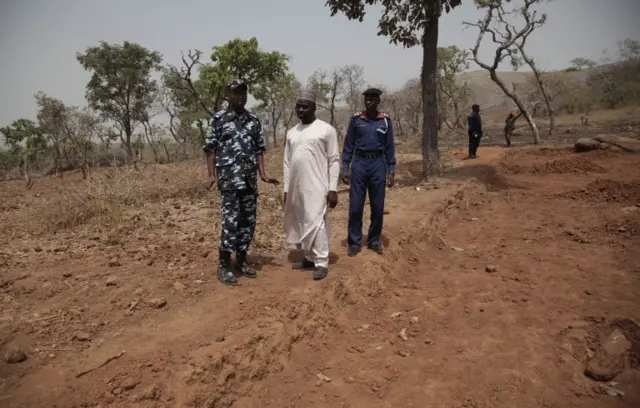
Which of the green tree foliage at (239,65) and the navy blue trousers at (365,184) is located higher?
the green tree foliage at (239,65)

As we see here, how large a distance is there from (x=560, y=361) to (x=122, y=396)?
9.60 ft

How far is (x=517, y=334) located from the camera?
3174 mm

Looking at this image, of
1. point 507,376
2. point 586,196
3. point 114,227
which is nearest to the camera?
point 507,376

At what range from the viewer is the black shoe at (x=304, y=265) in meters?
3.82

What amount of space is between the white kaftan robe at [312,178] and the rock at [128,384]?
1.78 metres

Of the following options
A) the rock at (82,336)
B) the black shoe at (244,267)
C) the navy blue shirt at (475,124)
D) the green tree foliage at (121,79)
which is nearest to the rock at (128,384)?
the rock at (82,336)

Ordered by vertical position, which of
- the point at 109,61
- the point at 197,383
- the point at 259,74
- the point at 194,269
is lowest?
the point at 197,383

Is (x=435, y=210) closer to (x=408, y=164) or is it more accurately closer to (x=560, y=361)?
(x=560, y=361)

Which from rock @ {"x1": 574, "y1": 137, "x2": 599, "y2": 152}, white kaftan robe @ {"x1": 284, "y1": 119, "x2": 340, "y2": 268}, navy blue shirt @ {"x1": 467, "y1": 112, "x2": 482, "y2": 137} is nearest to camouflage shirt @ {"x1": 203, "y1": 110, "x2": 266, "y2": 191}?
white kaftan robe @ {"x1": 284, "y1": 119, "x2": 340, "y2": 268}

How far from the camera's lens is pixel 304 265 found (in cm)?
385

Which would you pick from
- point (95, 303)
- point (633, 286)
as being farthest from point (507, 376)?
point (95, 303)

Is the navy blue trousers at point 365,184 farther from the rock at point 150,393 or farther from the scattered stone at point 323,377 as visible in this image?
the rock at point 150,393

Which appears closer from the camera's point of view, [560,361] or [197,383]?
[197,383]

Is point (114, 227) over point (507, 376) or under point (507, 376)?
over
